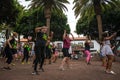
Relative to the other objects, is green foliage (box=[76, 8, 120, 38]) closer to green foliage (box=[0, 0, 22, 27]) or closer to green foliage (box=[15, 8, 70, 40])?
green foliage (box=[15, 8, 70, 40])

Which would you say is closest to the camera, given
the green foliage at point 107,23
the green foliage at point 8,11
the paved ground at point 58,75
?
the paved ground at point 58,75

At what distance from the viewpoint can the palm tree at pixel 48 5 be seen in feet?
118

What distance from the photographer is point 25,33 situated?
58.3 meters

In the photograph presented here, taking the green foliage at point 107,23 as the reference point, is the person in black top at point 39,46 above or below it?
below

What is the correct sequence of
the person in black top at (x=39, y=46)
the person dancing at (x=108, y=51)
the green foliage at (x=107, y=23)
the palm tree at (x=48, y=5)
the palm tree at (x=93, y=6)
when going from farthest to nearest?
the green foliage at (x=107, y=23) → the palm tree at (x=48, y=5) → the palm tree at (x=93, y=6) → the person dancing at (x=108, y=51) → the person in black top at (x=39, y=46)

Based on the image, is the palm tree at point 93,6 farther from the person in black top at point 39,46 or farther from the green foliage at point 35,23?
the person in black top at point 39,46

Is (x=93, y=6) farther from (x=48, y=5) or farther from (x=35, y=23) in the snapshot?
(x=35, y=23)

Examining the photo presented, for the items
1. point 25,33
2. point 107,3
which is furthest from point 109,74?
point 25,33

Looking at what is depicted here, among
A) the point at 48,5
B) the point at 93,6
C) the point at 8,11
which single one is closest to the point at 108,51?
the point at 8,11

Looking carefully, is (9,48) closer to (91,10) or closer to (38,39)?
(38,39)

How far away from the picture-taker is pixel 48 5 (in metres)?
36.0

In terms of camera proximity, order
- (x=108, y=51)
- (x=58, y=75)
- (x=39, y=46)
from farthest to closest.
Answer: (x=108, y=51), (x=39, y=46), (x=58, y=75)

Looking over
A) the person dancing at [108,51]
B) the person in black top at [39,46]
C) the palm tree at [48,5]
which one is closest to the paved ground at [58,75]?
the person dancing at [108,51]

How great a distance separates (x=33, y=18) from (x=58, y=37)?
5.71 m
